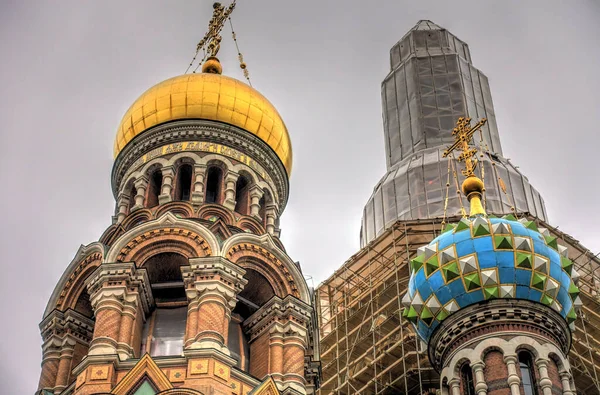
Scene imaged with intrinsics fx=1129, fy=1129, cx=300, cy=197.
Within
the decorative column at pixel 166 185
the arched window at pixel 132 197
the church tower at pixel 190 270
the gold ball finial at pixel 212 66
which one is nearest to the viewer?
the church tower at pixel 190 270

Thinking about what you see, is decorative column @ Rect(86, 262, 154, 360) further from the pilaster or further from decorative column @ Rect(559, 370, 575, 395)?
decorative column @ Rect(559, 370, 575, 395)

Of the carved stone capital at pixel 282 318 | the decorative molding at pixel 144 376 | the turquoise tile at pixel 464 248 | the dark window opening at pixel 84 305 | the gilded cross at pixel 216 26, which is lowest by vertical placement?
the decorative molding at pixel 144 376

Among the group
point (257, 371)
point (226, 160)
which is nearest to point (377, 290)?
point (226, 160)

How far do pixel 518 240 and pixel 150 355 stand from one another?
20.1 ft

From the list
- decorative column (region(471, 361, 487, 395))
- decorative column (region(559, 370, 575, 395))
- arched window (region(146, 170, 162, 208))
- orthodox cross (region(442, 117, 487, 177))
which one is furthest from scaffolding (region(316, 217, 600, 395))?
arched window (region(146, 170, 162, 208))

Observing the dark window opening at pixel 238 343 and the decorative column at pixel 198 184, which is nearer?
the dark window opening at pixel 238 343

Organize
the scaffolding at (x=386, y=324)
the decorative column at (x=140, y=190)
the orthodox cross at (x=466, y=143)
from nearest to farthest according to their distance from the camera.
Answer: the decorative column at (x=140, y=190), the scaffolding at (x=386, y=324), the orthodox cross at (x=466, y=143)

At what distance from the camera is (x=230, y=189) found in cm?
1997

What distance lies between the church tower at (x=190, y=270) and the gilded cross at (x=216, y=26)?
258 centimetres

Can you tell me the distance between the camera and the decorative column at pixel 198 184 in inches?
766

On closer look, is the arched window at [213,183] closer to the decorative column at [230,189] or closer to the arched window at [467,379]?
the decorative column at [230,189]

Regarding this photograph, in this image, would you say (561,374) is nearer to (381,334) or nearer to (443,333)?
(443,333)

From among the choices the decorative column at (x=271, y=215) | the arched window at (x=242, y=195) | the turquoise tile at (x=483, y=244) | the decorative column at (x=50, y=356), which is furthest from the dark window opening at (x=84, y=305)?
the turquoise tile at (x=483, y=244)

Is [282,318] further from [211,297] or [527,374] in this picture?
[527,374]
